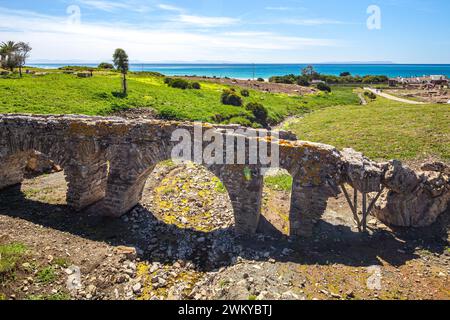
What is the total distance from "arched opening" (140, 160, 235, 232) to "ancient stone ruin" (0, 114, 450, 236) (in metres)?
1.47

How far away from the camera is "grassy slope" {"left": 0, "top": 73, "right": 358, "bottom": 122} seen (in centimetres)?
2889

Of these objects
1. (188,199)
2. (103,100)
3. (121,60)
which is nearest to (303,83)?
(121,60)

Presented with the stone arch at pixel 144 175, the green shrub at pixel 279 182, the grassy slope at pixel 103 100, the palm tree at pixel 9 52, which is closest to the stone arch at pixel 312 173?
the stone arch at pixel 144 175

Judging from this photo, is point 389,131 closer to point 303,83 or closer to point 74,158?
point 74,158

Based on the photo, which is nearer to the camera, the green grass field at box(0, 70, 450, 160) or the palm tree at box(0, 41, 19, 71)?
the green grass field at box(0, 70, 450, 160)

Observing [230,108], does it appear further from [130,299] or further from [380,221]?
[130,299]

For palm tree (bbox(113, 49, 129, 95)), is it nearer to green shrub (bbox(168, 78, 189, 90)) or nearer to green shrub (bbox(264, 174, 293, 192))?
green shrub (bbox(168, 78, 189, 90))

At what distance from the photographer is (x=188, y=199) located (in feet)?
55.4

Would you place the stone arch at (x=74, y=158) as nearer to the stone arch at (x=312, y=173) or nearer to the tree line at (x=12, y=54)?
the stone arch at (x=312, y=173)

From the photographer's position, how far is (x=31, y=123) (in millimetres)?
14352

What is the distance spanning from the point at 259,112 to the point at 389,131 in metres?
14.6

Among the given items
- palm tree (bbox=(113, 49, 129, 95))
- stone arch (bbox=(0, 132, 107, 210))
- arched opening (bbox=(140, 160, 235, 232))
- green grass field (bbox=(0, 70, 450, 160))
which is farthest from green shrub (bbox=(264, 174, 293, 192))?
palm tree (bbox=(113, 49, 129, 95))
